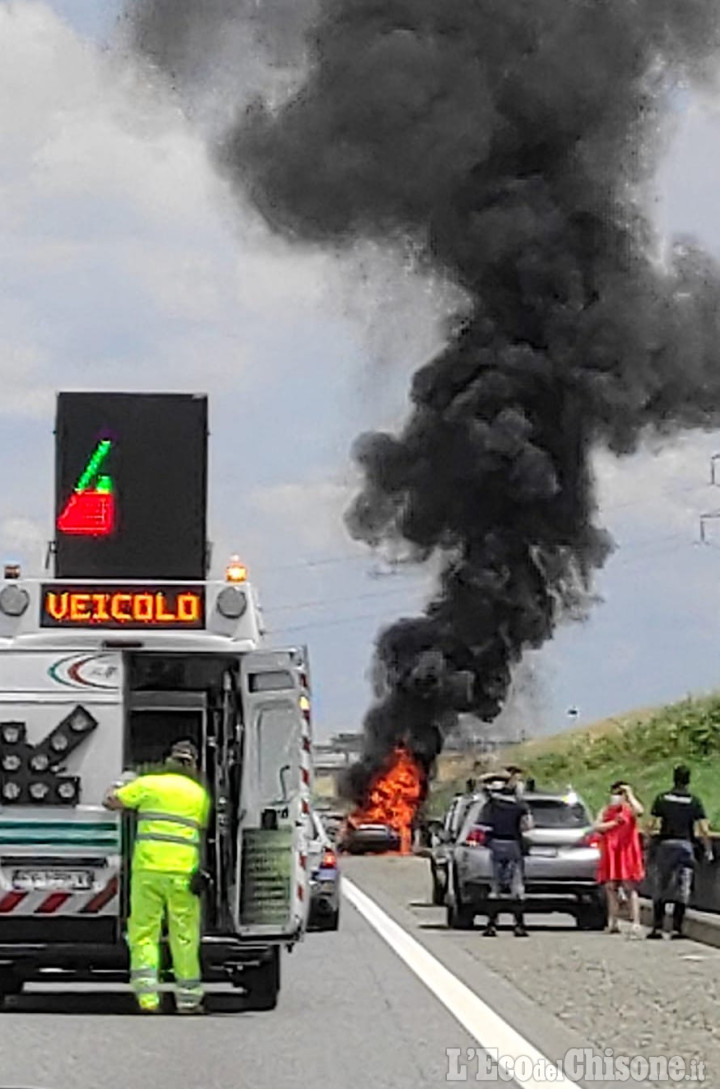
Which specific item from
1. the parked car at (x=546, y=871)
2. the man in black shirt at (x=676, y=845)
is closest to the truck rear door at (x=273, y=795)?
the man in black shirt at (x=676, y=845)

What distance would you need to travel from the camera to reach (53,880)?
15312 millimetres

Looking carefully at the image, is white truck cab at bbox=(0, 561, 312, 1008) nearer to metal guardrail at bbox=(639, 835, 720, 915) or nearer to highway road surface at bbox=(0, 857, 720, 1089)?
highway road surface at bbox=(0, 857, 720, 1089)

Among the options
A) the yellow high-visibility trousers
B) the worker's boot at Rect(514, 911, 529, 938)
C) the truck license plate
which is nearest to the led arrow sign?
the truck license plate

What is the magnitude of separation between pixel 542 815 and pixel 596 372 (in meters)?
32.9

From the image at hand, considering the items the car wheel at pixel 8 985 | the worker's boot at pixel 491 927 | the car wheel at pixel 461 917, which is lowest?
the car wheel at pixel 8 985

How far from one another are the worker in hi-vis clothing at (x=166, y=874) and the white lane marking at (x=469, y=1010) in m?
1.83

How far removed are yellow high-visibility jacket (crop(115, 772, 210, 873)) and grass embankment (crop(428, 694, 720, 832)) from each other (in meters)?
42.4

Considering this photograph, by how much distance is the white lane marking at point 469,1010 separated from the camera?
12930 mm

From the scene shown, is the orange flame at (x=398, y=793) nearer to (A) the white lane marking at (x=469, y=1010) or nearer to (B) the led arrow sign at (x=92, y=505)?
(A) the white lane marking at (x=469, y=1010)

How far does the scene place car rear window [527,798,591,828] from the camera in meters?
26.3


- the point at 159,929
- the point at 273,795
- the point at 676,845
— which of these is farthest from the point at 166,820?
the point at 676,845

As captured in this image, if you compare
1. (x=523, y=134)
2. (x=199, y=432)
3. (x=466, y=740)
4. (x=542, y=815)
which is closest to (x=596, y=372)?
(x=523, y=134)

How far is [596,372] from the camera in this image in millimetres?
58281

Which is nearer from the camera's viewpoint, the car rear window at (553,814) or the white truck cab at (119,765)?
the white truck cab at (119,765)
